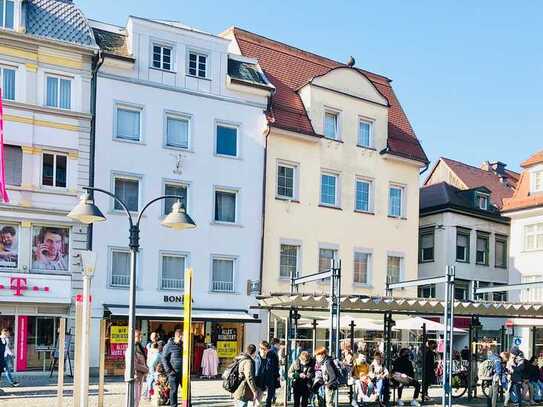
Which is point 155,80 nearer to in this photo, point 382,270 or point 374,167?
point 374,167

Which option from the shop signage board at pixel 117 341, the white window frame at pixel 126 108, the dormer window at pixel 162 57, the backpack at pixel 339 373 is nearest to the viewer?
the backpack at pixel 339 373

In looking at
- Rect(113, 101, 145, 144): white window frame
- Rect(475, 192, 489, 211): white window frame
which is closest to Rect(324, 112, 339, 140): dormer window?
Rect(113, 101, 145, 144): white window frame

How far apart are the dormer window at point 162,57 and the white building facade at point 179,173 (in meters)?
0.04

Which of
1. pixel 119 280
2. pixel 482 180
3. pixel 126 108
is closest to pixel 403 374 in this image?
pixel 119 280

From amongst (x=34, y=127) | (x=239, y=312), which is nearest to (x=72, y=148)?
(x=34, y=127)

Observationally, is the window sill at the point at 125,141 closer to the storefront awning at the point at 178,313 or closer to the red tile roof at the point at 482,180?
the storefront awning at the point at 178,313

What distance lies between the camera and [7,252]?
89.5 ft

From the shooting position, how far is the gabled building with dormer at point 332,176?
3309 centimetres

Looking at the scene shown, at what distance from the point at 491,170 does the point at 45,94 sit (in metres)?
32.6

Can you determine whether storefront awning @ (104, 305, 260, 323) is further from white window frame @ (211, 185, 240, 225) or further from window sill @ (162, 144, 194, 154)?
window sill @ (162, 144, 194, 154)

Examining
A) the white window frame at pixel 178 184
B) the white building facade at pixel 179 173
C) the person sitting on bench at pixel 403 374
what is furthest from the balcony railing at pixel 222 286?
the person sitting on bench at pixel 403 374

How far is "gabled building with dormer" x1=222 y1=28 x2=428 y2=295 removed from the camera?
33094 mm

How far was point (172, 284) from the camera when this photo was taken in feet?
99.7

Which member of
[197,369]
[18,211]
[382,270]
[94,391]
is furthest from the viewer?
[382,270]
